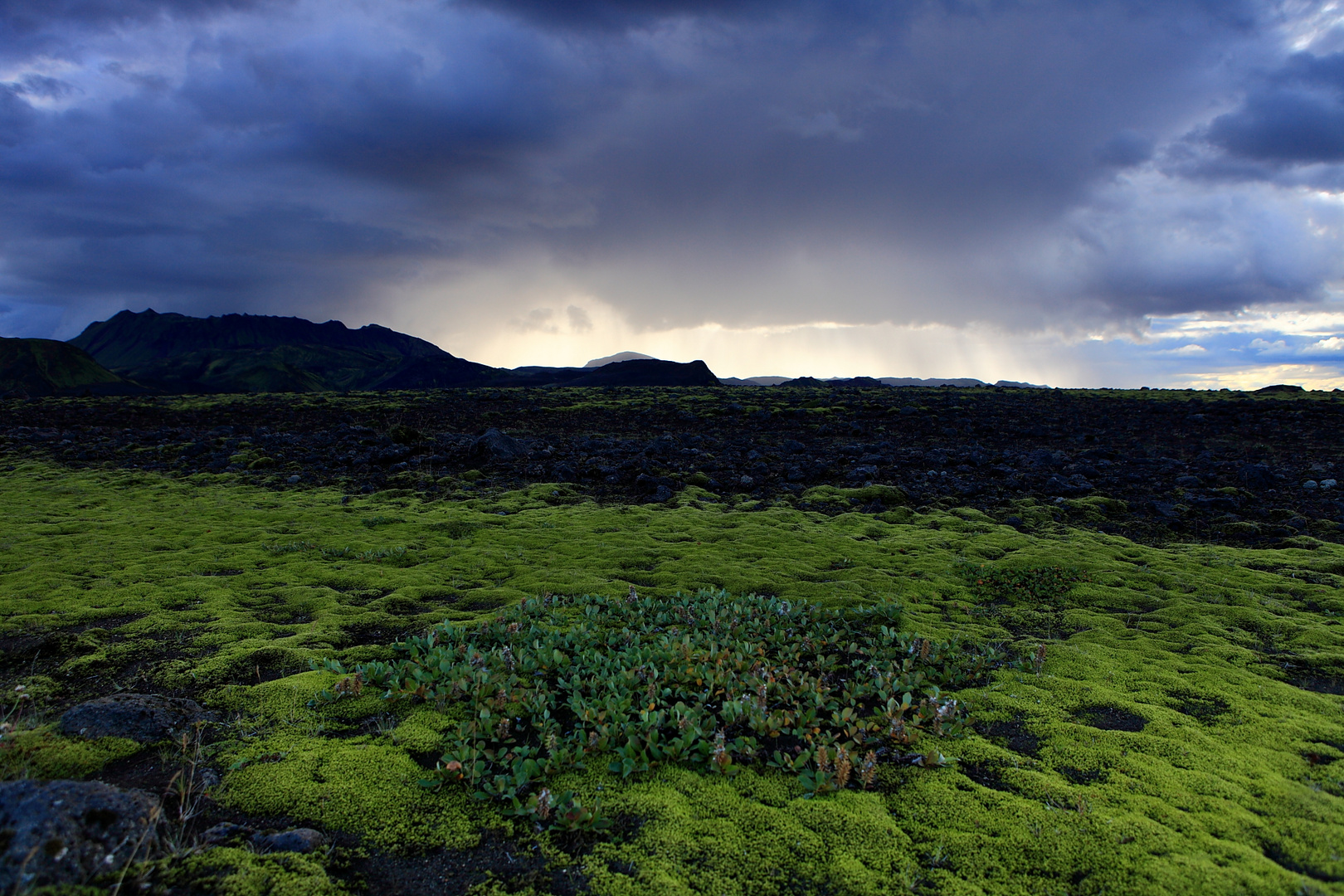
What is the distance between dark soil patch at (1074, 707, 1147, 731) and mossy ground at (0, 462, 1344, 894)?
40mm

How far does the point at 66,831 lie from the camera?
4020 mm

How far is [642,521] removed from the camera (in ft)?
60.3

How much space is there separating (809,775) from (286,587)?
10675 millimetres

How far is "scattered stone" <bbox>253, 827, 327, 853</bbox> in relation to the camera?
4.80 meters

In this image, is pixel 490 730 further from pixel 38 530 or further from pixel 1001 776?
pixel 38 530

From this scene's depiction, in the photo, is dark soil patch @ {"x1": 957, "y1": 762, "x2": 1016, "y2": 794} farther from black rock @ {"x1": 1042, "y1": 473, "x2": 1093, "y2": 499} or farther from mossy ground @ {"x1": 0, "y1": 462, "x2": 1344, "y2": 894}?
black rock @ {"x1": 1042, "y1": 473, "x2": 1093, "y2": 499}

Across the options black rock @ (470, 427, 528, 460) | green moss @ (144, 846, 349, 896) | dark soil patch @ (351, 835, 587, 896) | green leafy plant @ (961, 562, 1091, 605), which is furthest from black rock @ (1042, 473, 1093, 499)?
green moss @ (144, 846, 349, 896)

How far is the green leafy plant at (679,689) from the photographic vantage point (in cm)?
625

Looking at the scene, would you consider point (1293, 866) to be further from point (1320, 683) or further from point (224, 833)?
point (224, 833)

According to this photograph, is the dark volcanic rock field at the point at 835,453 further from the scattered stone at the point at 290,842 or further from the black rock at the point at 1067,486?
the scattered stone at the point at 290,842

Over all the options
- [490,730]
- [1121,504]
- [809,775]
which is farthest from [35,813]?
[1121,504]

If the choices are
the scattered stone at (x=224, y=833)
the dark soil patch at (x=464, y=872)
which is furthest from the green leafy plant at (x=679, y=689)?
the scattered stone at (x=224, y=833)

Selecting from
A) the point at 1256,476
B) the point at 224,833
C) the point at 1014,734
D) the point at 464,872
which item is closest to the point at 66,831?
the point at 224,833

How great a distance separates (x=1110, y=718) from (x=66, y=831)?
981cm
